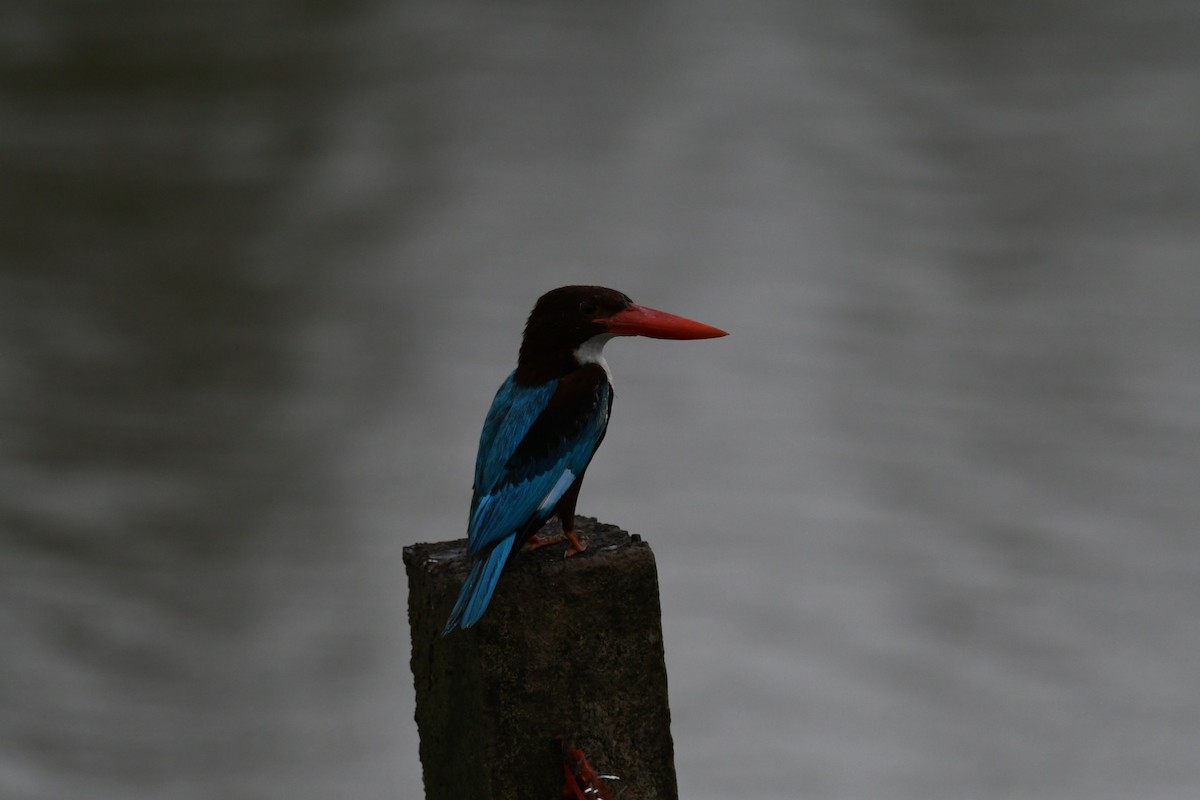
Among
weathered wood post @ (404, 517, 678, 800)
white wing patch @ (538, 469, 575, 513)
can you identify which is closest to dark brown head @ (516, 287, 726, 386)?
white wing patch @ (538, 469, 575, 513)

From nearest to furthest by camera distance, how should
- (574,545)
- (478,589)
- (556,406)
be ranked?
(478,589) → (574,545) → (556,406)

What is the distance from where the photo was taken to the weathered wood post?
1.85 meters

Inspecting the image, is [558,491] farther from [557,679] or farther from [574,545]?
[557,679]

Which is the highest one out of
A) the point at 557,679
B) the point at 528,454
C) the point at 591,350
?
the point at 591,350

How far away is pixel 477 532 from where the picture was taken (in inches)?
76.7

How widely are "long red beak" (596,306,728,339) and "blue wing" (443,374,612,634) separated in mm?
93

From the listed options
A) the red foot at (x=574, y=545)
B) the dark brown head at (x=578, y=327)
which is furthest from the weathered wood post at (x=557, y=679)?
the dark brown head at (x=578, y=327)

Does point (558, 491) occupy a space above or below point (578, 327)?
below

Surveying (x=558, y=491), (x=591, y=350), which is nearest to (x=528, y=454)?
(x=558, y=491)

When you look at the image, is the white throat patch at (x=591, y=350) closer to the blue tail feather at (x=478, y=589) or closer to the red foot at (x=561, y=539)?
the red foot at (x=561, y=539)

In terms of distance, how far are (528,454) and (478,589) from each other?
0.30 meters

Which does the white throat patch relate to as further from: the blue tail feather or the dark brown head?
the blue tail feather

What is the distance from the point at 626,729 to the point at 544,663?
A: 0.50 feet

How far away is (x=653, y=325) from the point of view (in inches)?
83.3
